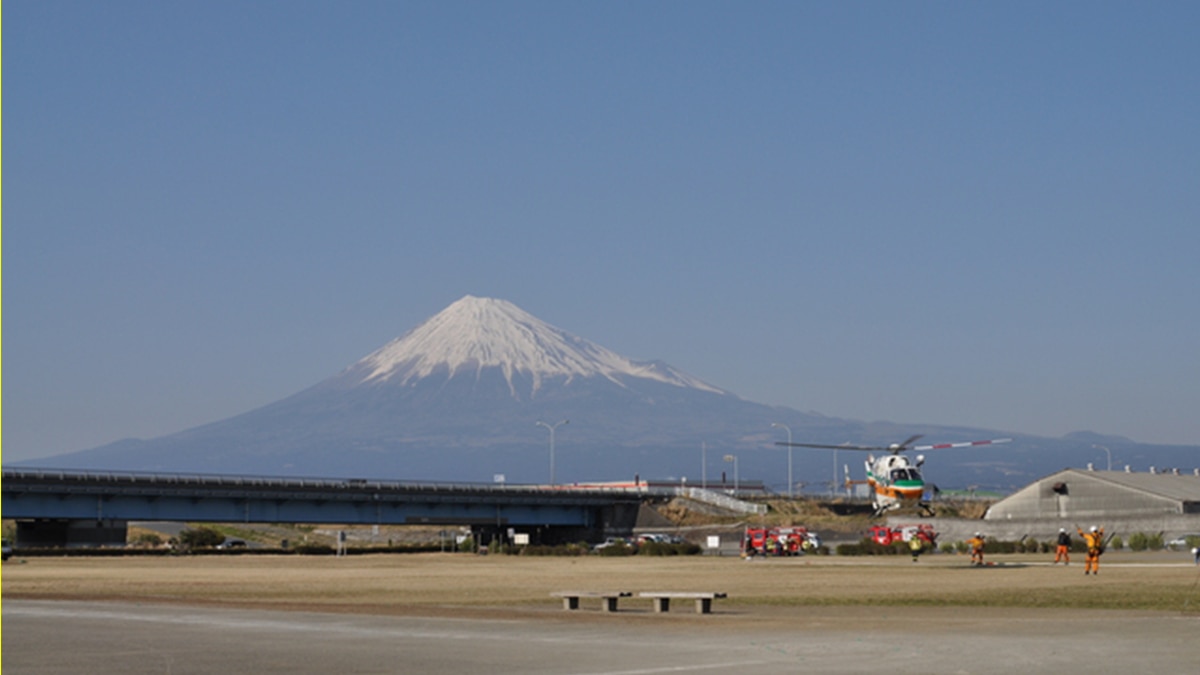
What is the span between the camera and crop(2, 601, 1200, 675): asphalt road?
2017cm

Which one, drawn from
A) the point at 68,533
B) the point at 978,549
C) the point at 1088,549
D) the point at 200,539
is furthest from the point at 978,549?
the point at 200,539

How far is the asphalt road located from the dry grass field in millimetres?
3112

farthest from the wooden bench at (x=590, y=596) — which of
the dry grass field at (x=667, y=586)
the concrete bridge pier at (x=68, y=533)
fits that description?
the concrete bridge pier at (x=68, y=533)

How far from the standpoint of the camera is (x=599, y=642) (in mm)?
24172

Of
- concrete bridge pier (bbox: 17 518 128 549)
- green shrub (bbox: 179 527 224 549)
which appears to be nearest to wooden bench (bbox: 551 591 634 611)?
concrete bridge pier (bbox: 17 518 128 549)

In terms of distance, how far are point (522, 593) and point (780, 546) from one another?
1570 inches

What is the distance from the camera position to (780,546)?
79.3m

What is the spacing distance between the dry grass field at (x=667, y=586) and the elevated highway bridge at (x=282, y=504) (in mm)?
50821

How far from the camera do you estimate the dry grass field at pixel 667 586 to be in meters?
34.7

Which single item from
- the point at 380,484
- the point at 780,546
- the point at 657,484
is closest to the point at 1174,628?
the point at 780,546

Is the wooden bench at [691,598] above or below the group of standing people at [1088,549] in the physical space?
below

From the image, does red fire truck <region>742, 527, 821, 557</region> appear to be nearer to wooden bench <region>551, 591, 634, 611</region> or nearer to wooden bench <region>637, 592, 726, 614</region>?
wooden bench <region>551, 591, 634, 611</region>

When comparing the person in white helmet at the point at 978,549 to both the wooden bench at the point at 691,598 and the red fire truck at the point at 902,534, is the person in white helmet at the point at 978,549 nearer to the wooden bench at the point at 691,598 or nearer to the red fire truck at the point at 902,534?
the red fire truck at the point at 902,534

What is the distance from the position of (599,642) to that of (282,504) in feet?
345
